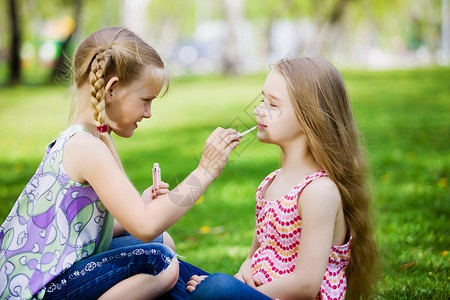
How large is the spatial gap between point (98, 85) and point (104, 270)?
0.69m

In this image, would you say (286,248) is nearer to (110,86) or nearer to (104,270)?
(104,270)

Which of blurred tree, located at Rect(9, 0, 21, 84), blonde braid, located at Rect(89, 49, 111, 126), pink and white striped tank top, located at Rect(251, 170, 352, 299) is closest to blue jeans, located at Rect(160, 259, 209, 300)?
pink and white striped tank top, located at Rect(251, 170, 352, 299)

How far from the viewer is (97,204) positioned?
219 centimetres

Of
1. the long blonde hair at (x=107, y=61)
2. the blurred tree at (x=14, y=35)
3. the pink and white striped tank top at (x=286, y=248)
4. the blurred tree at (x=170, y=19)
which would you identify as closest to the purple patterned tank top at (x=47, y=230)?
the long blonde hair at (x=107, y=61)

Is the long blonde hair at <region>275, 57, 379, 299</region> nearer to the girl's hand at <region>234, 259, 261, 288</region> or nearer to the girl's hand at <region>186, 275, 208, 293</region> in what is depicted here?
the girl's hand at <region>234, 259, 261, 288</region>

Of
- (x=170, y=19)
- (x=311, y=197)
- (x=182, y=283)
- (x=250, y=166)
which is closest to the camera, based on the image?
(x=311, y=197)

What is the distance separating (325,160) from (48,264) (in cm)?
110

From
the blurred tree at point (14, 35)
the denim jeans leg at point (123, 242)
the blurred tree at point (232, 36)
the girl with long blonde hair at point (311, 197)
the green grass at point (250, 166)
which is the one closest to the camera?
the girl with long blonde hair at point (311, 197)

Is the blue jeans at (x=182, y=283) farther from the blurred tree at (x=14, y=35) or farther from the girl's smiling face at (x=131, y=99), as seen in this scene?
the blurred tree at (x=14, y=35)

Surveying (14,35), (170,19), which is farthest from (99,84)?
(170,19)

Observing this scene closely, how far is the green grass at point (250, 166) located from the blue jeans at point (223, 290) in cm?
78

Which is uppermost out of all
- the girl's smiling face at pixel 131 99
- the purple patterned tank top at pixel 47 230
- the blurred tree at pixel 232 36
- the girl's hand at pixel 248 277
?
the girl's smiling face at pixel 131 99

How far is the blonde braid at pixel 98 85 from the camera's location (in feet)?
6.93

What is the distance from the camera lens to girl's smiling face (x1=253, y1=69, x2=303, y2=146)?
222cm
